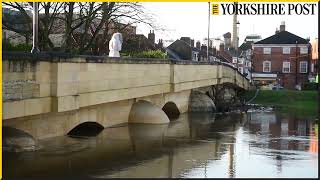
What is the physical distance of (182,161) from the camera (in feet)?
58.4

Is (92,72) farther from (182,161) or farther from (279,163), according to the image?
(279,163)

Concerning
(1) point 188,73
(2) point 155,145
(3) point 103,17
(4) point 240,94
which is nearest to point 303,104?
(4) point 240,94

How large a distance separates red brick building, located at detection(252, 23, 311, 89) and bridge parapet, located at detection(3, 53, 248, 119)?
57.0 meters

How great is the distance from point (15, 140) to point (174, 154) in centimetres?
546

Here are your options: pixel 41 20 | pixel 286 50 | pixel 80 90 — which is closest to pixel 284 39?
pixel 286 50

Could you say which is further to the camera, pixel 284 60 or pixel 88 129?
pixel 284 60

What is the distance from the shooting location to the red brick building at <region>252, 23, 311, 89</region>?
279 feet

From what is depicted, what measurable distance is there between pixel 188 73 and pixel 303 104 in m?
22.0

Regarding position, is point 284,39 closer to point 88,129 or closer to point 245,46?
point 245,46

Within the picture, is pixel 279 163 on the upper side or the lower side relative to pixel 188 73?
lower

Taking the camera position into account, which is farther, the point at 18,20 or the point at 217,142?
the point at 18,20

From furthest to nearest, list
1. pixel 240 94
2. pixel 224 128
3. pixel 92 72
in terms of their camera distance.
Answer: pixel 240 94
pixel 224 128
pixel 92 72

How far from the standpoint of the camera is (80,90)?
781 inches

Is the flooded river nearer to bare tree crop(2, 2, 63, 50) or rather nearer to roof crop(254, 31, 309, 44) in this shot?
bare tree crop(2, 2, 63, 50)
